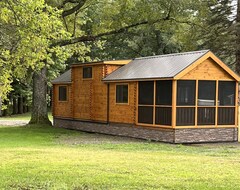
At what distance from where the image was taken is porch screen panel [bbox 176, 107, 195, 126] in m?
16.3

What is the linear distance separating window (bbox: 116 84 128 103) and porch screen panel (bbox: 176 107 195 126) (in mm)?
3356

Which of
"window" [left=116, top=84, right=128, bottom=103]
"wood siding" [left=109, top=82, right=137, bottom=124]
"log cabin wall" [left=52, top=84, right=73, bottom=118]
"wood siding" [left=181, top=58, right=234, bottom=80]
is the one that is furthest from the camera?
"log cabin wall" [left=52, top=84, right=73, bottom=118]

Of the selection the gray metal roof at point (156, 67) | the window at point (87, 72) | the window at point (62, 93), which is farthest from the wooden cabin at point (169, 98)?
the window at point (62, 93)

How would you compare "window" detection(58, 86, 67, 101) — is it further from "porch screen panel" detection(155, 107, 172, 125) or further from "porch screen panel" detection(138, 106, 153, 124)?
"porch screen panel" detection(155, 107, 172, 125)

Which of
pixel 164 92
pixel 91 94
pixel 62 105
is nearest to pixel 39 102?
pixel 62 105

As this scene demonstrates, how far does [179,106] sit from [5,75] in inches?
333

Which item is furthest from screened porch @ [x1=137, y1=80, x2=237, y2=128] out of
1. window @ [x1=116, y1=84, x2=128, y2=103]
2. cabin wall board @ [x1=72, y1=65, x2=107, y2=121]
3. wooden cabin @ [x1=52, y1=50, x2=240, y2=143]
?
cabin wall board @ [x1=72, y1=65, x2=107, y2=121]

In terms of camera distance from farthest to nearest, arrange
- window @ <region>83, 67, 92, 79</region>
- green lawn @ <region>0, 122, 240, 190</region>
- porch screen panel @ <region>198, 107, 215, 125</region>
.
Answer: window @ <region>83, 67, 92, 79</region>
porch screen panel @ <region>198, 107, 215, 125</region>
green lawn @ <region>0, 122, 240, 190</region>

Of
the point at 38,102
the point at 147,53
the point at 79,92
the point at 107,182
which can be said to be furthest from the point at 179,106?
the point at 147,53

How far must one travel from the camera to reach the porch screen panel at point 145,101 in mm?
17486

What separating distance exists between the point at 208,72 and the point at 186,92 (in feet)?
4.52

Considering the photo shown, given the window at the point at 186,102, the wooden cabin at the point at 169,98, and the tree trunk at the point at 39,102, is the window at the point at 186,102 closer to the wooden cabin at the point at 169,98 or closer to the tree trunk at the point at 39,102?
the wooden cabin at the point at 169,98

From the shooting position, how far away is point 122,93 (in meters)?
19.2

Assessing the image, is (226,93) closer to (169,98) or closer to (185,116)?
(185,116)
